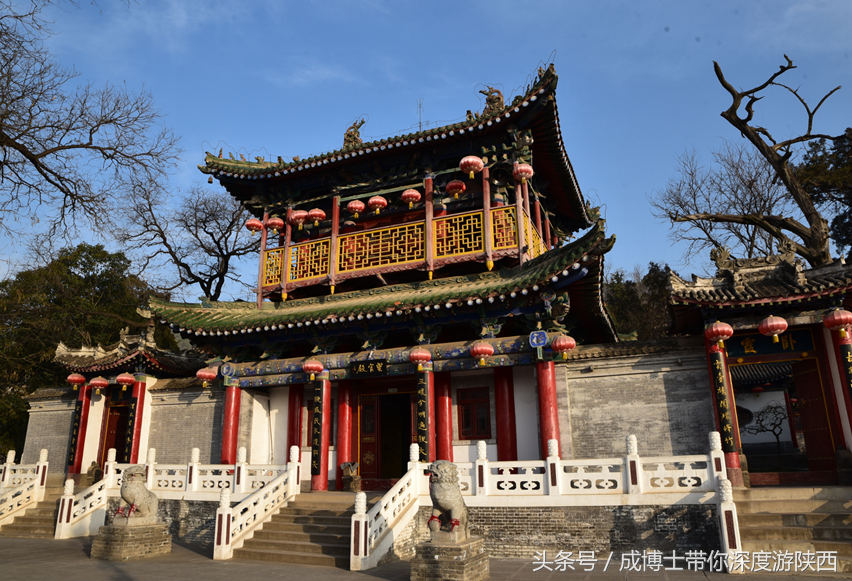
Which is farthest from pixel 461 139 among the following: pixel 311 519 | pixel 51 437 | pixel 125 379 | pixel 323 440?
pixel 51 437

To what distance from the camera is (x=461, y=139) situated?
12.2 meters

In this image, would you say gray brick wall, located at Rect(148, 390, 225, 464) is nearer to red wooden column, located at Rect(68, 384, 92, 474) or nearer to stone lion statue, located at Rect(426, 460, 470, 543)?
red wooden column, located at Rect(68, 384, 92, 474)

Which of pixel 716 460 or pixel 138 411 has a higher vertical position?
pixel 138 411

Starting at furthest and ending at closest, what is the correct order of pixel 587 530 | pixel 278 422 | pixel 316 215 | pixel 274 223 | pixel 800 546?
pixel 274 223 < pixel 316 215 < pixel 278 422 < pixel 587 530 < pixel 800 546

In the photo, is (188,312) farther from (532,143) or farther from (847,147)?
(847,147)

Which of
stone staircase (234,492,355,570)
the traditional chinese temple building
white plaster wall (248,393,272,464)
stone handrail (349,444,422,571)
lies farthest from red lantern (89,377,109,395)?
the traditional chinese temple building

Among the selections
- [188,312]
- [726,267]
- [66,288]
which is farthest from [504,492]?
[66,288]

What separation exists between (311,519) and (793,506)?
23.4ft

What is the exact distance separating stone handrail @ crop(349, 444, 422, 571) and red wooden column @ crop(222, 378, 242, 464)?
4.99 meters

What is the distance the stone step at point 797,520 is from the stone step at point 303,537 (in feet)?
18.4

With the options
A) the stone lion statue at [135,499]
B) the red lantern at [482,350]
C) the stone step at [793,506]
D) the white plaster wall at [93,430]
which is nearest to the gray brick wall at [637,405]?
the red lantern at [482,350]

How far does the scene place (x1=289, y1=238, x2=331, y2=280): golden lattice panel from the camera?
1291 cm

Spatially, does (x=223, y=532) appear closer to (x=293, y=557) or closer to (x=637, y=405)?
(x=293, y=557)

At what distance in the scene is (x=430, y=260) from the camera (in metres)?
11.7
